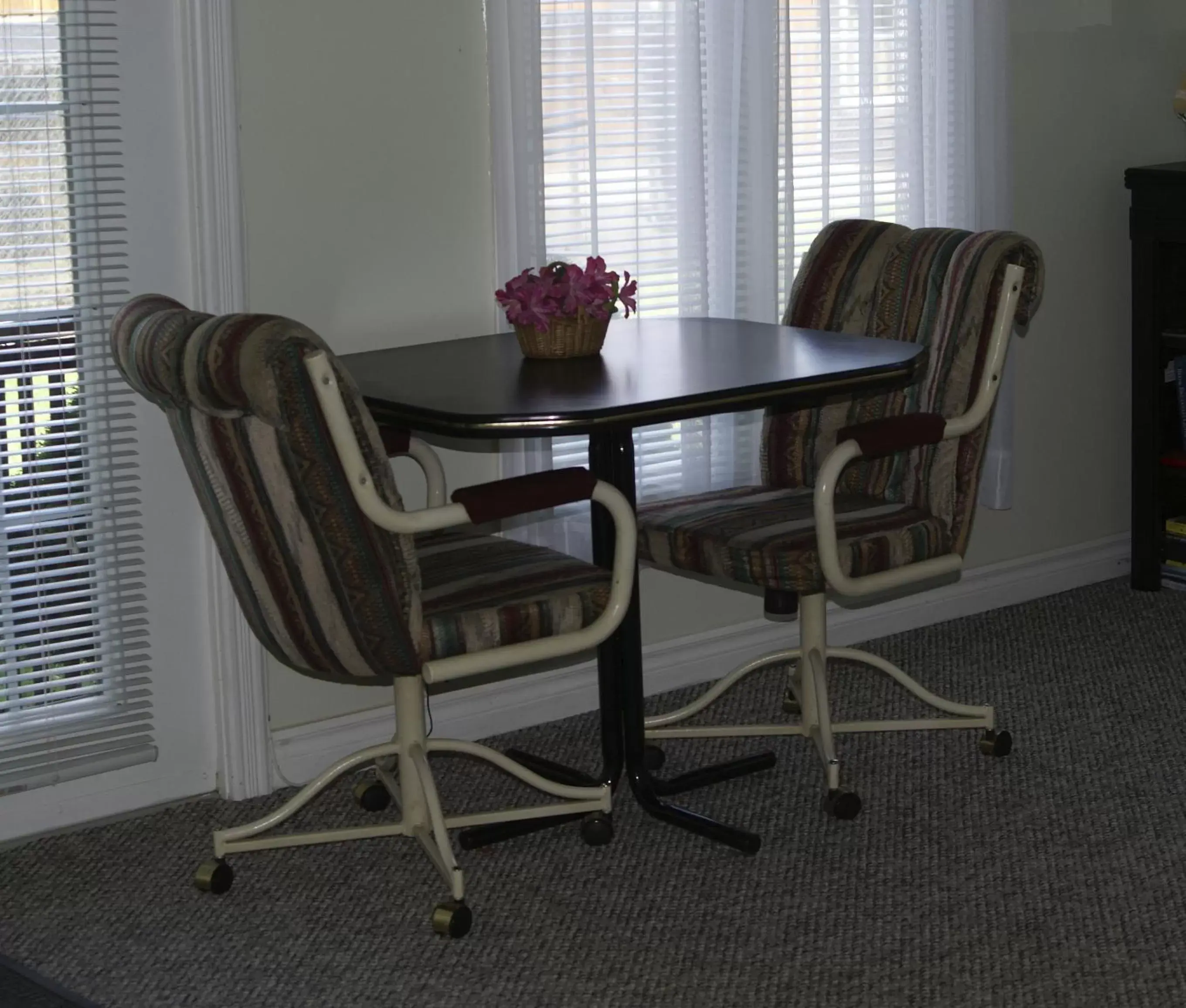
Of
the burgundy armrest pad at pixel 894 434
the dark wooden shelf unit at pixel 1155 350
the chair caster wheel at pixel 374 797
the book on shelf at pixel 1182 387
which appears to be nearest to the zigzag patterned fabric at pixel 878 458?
the burgundy armrest pad at pixel 894 434

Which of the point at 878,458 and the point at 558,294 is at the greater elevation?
the point at 558,294

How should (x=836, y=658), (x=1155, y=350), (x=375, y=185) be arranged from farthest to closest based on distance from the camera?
(x=1155, y=350)
(x=836, y=658)
(x=375, y=185)

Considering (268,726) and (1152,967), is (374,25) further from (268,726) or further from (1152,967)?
(1152,967)

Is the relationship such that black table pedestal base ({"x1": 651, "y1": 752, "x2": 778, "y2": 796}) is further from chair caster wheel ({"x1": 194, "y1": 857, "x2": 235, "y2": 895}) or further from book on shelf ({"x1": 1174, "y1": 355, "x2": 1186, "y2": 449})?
book on shelf ({"x1": 1174, "y1": 355, "x2": 1186, "y2": 449})

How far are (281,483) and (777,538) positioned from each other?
87 cm

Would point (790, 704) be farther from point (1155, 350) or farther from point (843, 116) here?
point (1155, 350)

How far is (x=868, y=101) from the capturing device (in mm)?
3432

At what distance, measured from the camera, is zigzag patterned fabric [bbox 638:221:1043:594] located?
2680mm

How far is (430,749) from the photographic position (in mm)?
2572

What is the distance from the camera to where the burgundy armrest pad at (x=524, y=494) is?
221cm

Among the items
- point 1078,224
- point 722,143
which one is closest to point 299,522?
point 722,143

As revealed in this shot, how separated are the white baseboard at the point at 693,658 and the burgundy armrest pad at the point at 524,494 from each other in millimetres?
939

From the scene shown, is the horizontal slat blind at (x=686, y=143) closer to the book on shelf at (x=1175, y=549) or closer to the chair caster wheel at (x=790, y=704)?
the chair caster wheel at (x=790, y=704)

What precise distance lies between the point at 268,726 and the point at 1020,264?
1.53m
